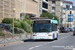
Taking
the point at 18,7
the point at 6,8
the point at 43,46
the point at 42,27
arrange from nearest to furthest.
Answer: the point at 43,46 → the point at 42,27 → the point at 6,8 → the point at 18,7

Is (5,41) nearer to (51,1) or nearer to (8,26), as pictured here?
(8,26)

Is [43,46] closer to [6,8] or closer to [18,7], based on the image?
[6,8]

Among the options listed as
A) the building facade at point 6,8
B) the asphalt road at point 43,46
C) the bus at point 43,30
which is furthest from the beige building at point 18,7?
the asphalt road at point 43,46

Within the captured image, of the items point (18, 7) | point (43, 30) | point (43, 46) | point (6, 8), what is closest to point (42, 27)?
point (43, 30)

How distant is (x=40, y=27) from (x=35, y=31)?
799mm

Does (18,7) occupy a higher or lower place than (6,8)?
higher

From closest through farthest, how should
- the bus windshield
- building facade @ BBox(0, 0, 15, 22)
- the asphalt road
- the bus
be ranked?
the asphalt road
the bus
the bus windshield
building facade @ BBox(0, 0, 15, 22)

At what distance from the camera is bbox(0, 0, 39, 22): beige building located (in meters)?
44.9

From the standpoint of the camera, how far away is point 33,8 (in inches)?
2662

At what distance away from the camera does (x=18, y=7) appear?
54375mm

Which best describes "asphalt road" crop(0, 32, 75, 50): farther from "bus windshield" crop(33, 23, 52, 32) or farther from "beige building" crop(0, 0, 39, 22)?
"beige building" crop(0, 0, 39, 22)

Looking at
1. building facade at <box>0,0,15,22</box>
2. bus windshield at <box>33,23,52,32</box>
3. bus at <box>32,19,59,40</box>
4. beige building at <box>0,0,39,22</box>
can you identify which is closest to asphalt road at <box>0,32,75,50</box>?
bus at <box>32,19,59,40</box>

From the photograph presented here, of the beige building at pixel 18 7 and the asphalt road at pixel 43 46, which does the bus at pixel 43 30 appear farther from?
the beige building at pixel 18 7

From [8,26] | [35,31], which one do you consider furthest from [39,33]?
[8,26]
